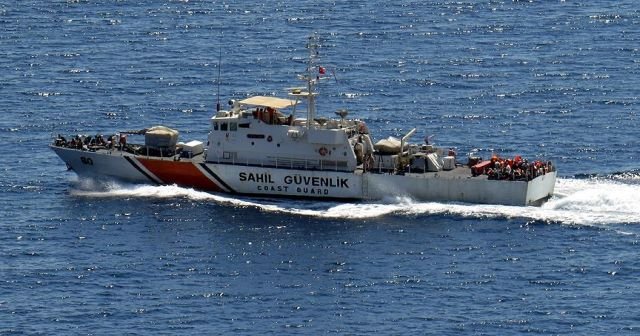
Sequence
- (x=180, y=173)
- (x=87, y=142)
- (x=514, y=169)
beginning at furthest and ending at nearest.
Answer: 1. (x=87, y=142)
2. (x=180, y=173)
3. (x=514, y=169)

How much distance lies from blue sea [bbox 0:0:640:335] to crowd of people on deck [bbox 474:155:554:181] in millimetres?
2746

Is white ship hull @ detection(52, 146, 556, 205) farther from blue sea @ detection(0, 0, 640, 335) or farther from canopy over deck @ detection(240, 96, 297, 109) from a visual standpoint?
canopy over deck @ detection(240, 96, 297, 109)

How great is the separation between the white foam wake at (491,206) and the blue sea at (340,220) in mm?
221

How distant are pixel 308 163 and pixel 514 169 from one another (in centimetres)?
1642

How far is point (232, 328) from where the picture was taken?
124 metres

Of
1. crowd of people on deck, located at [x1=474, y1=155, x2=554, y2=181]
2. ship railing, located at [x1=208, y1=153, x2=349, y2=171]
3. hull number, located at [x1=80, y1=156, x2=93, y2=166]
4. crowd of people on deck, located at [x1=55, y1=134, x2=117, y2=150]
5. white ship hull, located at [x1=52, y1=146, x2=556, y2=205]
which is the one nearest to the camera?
white ship hull, located at [x1=52, y1=146, x2=556, y2=205]

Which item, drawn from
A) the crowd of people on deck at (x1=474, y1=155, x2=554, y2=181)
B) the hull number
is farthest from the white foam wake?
the hull number

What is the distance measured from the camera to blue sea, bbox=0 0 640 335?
4983 inches

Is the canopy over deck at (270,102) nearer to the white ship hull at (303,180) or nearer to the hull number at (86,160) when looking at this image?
the white ship hull at (303,180)

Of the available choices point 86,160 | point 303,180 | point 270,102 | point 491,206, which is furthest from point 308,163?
point 86,160

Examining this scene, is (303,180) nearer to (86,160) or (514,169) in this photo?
(514,169)

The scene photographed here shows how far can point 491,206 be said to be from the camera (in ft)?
486

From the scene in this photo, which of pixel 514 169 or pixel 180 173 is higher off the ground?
pixel 514 169

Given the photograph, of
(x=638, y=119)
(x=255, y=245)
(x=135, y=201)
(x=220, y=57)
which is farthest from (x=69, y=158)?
(x=638, y=119)
